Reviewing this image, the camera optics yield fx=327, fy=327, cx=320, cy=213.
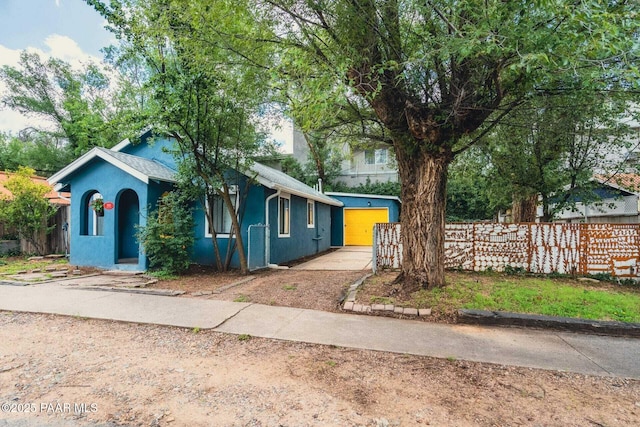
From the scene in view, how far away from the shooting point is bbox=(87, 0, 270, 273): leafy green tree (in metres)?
5.77

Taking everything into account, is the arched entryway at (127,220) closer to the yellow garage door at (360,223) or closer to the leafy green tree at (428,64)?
the leafy green tree at (428,64)

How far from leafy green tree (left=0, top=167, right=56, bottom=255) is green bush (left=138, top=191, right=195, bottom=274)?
5.79 m

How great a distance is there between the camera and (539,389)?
313 cm

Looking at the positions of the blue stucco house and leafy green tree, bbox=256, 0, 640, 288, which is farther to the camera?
the blue stucco house

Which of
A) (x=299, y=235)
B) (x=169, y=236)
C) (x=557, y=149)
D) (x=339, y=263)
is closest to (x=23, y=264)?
(x=169, y=236)

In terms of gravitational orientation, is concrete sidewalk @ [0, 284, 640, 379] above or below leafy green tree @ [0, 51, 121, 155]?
below

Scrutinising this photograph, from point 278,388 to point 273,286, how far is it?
14.4ft

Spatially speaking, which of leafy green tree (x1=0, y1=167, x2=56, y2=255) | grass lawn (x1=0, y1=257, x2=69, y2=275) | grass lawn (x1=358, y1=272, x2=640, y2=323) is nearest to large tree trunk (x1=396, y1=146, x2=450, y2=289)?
grass lawn (x1=358, y1=272, x2=640, y2=323)

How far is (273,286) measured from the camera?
7445 millimetres

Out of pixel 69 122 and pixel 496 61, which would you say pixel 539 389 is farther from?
pixel 69 122

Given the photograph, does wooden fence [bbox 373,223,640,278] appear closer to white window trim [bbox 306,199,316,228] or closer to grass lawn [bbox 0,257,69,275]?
white window trim [bbox 306,199,316,228]

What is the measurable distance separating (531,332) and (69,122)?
26927 millimetres

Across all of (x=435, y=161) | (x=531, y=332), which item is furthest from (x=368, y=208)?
(x=531, y=332)

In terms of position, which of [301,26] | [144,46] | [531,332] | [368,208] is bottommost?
[531,332]
